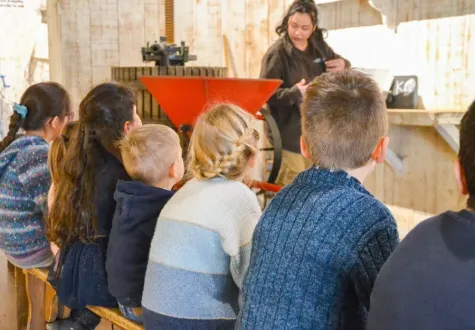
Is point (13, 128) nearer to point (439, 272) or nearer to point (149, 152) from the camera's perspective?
point (149, 152)

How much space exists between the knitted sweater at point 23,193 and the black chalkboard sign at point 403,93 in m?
2.89

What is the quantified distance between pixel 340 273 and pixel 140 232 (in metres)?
0.87

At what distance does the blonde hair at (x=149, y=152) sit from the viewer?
2.07 m

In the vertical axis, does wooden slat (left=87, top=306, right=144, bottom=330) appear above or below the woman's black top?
below

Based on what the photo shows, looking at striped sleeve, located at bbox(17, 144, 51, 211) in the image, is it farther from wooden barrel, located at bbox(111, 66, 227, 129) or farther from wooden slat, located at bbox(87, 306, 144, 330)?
wooden barrel, located at bbox(111, 66, 227, 129)

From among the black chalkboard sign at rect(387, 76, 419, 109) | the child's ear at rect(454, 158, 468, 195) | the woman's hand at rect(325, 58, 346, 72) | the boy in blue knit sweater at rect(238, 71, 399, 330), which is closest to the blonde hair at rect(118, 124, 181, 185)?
the boy in blue knit sweater at rect(238, 71, 399, 330)

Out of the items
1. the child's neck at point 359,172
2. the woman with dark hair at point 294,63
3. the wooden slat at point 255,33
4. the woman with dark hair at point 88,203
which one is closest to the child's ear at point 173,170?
the woman with dark hair at point 88,203

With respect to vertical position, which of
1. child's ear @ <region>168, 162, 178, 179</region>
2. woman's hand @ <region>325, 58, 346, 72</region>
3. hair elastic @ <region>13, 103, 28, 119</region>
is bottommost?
child's ear @ <region>168, 162, 178, 179</region>

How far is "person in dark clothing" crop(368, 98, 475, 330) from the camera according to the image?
1.05m

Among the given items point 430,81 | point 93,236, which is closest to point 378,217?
point 93,236

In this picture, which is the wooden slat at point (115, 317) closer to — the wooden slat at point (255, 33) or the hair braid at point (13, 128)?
the hair braid at point (13, 128)

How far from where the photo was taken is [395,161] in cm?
480

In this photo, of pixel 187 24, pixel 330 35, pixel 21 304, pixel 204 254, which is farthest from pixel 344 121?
pixel 330 35

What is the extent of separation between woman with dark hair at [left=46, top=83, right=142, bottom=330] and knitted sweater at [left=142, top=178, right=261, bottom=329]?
0.48 m
